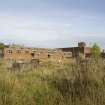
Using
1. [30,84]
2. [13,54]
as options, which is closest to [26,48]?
[13,54]

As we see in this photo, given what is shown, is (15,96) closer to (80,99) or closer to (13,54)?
(80,99)

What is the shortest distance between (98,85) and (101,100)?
1007mm

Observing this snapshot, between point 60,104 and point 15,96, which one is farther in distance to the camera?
point 15,96

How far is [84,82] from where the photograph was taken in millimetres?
7793

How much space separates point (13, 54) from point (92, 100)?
50.5 m

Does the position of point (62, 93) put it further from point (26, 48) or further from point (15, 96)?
point (26, 48)

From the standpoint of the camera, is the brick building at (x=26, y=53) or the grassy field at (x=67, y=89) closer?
the grassy field at (x=67, y=89)

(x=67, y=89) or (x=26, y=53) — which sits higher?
(x=67, y=89)

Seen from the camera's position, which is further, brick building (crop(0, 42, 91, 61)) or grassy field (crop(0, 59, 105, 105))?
brick building (crop(0, 42, 91, 61))

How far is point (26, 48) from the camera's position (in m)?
59.5

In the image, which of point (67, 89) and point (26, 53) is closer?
point (67, 89)

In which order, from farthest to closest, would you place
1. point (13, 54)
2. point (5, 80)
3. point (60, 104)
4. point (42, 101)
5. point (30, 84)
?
point (13, 54) → point (30, 84) → point (5, 80) → point (42, 101) → point (60, 104)

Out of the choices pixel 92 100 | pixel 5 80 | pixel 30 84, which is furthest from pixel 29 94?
pixel 92 100

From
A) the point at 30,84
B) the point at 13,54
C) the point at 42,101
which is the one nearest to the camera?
the point at 42,101
